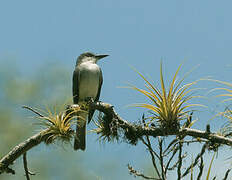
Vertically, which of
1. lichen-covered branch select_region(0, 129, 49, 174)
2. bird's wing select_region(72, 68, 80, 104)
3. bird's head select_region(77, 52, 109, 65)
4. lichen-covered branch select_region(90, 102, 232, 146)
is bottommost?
lichen-covered branch select_region(0, 129, 49, 174)

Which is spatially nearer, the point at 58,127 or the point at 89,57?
the point at 58,127

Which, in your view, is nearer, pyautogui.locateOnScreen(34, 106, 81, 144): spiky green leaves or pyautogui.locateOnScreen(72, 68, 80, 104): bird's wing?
pyautogui.locateOnScreen(34, 106, 81, 144): spiky green leaves

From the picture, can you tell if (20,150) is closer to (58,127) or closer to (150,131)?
(58,127)

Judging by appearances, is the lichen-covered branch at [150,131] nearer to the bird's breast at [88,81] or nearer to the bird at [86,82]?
the bird at [86,82]

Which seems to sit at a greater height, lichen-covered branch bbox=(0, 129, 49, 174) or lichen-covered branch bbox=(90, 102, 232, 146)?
lichen-covered branch bbox=(90, 102, 232, 146)

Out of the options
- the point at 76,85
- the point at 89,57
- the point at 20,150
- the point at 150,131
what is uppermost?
the point at 89,57

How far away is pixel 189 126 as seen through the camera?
10.6ft

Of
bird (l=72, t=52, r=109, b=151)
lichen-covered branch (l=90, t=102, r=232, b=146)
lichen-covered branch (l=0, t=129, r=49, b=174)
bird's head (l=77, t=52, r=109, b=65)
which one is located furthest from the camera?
bird's head (l=77, t=52, r=109, b=65)

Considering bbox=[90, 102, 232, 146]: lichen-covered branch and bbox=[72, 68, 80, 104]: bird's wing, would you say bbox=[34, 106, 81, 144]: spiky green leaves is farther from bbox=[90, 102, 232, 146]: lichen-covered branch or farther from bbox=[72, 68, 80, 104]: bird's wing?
bbox=[72, 68, 80, 104]: bird's wing

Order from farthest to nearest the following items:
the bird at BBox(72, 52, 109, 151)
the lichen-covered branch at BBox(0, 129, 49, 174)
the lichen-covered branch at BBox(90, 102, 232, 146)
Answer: the bird at BBox(72, 52, 109, 151) < the lichen-covered branch at BBox(0, 129, 49, 174) < the lichen-covered branch at BBox(90, 102, 232, 146)

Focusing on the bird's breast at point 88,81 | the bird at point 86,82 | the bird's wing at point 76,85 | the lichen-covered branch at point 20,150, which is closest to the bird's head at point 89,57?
the bird at point 86,82

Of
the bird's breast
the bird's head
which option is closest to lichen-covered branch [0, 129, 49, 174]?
the bird's breast

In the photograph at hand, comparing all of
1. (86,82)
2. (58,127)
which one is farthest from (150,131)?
(86,82)

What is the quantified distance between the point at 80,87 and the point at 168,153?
168 inches
